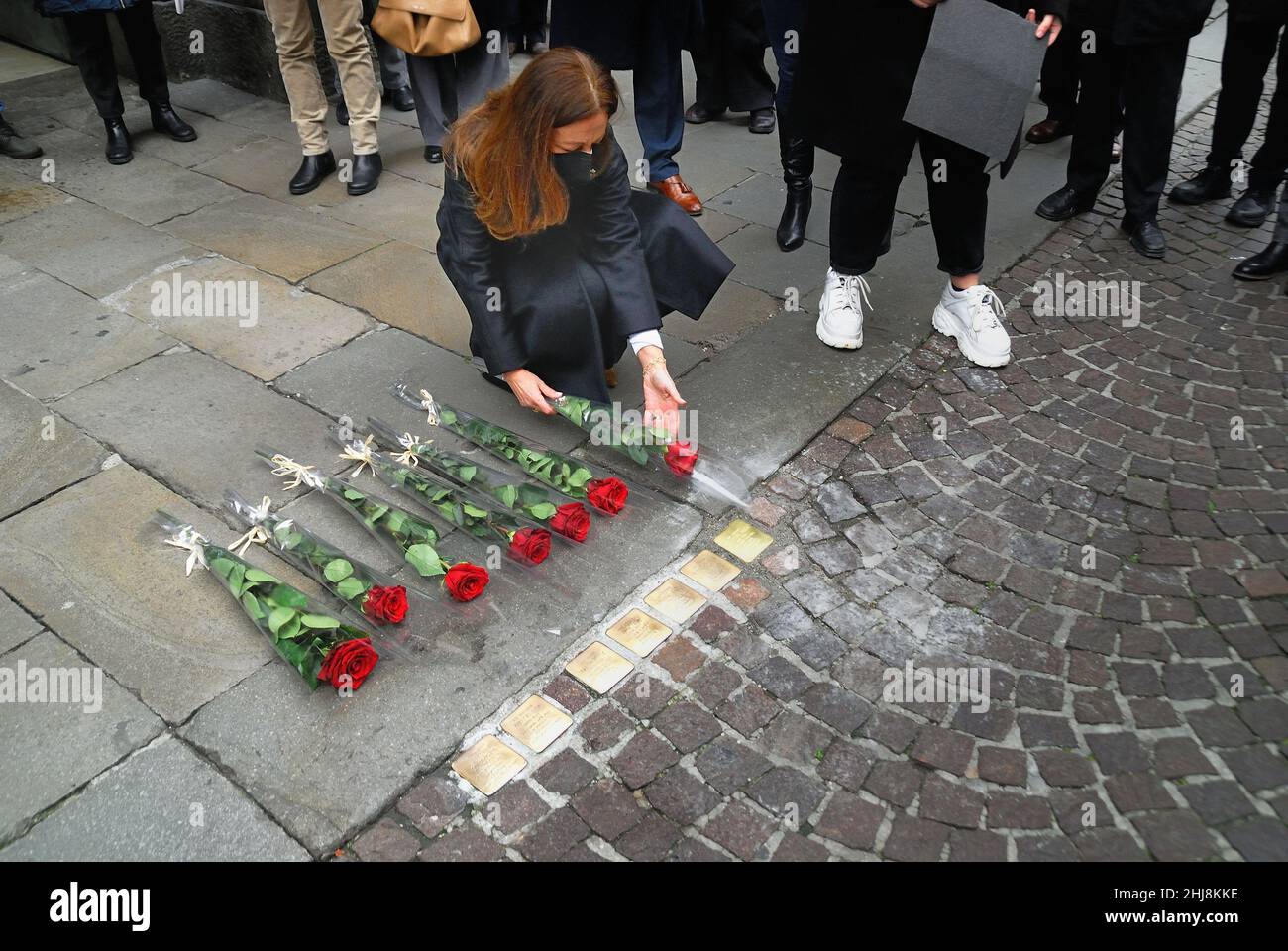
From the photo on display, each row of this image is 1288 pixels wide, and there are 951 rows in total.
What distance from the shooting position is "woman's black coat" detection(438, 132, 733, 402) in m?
3.33

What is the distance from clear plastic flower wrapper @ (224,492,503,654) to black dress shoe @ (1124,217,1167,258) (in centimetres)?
358

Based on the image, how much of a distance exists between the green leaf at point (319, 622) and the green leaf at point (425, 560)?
30cm

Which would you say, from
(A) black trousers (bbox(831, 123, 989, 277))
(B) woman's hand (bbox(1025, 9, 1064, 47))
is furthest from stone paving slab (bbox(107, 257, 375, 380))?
(B) woman's hand (bbox(1025, 9, 1064, 47))

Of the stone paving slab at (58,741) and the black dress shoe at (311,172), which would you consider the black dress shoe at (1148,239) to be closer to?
the black dress shoe at (311,172)

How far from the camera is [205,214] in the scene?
5.18 m

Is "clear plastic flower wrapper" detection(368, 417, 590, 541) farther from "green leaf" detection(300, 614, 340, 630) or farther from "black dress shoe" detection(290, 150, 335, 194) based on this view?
"black dress shoe" detection(290, 150, 335, 194)

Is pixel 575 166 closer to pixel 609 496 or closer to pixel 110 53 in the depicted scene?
pixel 609 496

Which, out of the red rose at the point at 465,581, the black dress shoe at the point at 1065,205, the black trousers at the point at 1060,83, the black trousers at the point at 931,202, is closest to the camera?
the red rose at the point at 465,581

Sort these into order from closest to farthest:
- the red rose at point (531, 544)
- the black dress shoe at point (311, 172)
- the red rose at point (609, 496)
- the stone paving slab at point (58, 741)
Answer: the stone paving slab at point (58, 741) → the red rose at point (531, 544) → the red rose at point (609, 496) → the black dress shoe at point (311, 172)

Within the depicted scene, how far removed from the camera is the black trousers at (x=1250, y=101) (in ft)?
15.2

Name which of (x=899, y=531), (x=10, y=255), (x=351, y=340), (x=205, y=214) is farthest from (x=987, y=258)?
(x=10, y=255)

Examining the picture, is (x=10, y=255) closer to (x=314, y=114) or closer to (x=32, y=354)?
(x=32, y=354)

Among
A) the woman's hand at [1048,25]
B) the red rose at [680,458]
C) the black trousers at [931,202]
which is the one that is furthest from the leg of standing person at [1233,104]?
the red rose at [680,458]

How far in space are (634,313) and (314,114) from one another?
9.75ft
